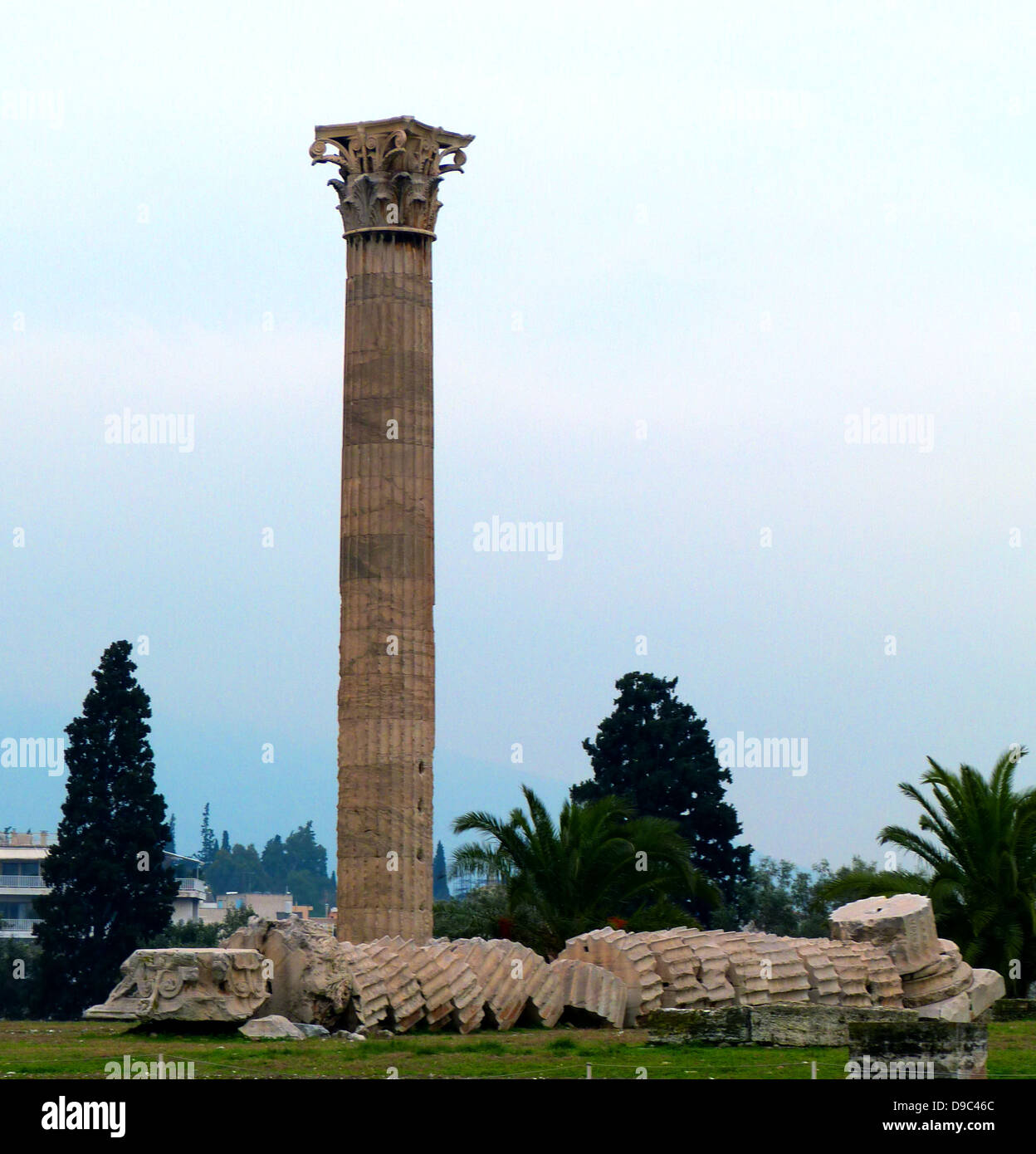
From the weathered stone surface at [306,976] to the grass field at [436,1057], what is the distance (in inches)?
25.7

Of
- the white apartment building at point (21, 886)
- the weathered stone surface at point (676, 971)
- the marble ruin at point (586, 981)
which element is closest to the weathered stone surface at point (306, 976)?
the marble ruin at point (586, 981)

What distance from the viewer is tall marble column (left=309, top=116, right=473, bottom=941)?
21.6 m

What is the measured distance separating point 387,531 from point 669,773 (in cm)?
2465

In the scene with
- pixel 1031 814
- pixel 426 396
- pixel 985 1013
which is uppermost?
pixel 426 396

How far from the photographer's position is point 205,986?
16109 millimetres

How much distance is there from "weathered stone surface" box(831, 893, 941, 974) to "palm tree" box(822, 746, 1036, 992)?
455 centimetres

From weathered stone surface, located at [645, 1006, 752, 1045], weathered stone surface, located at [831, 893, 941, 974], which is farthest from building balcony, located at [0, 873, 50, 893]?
weathered stone surface, located at [645, 1006, 752, 1045]

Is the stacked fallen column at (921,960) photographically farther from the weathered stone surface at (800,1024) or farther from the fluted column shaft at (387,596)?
the fluted column shaft at (387,596)

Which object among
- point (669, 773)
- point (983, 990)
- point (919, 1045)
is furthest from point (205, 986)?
point (669, 773)

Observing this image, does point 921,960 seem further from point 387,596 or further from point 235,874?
point 235,874
